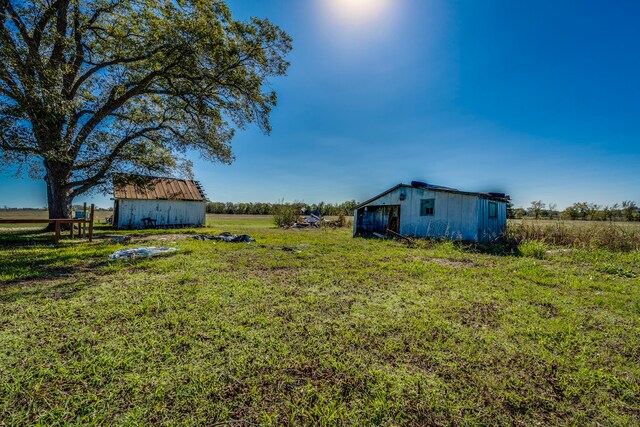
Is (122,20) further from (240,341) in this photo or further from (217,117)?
(240,341)

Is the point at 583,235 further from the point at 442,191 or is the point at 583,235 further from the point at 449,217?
the point at 442,191

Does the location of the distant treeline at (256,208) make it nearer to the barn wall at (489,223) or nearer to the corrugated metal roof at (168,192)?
the corrugated metal roof at (168,192)

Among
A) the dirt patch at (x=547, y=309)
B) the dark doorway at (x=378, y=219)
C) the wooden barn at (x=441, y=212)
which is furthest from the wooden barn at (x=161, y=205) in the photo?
the dirt patch at (x=547, y=309)

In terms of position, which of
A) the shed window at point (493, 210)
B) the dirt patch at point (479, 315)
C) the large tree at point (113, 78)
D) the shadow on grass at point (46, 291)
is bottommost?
the dirt patch at point (479, 315)

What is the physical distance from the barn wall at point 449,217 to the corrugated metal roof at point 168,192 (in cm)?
1758

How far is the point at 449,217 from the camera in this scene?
13.5 metres

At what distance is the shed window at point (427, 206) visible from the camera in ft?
46.8

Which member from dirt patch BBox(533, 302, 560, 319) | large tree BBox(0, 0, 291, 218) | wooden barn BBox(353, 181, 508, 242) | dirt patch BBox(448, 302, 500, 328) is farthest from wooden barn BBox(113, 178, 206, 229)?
dirt patch BBox(533, 302, 560, 319)

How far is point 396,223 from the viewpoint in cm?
1650

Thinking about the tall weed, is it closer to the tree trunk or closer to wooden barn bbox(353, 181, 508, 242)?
wooden barn bbox(353, 181, 508, 242)

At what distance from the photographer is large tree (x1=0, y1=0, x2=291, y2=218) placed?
9086 mm

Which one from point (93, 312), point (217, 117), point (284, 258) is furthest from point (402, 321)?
point (217, 117)

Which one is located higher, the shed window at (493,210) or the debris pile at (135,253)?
the shed window at (493,210)

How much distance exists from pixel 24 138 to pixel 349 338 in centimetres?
1439
